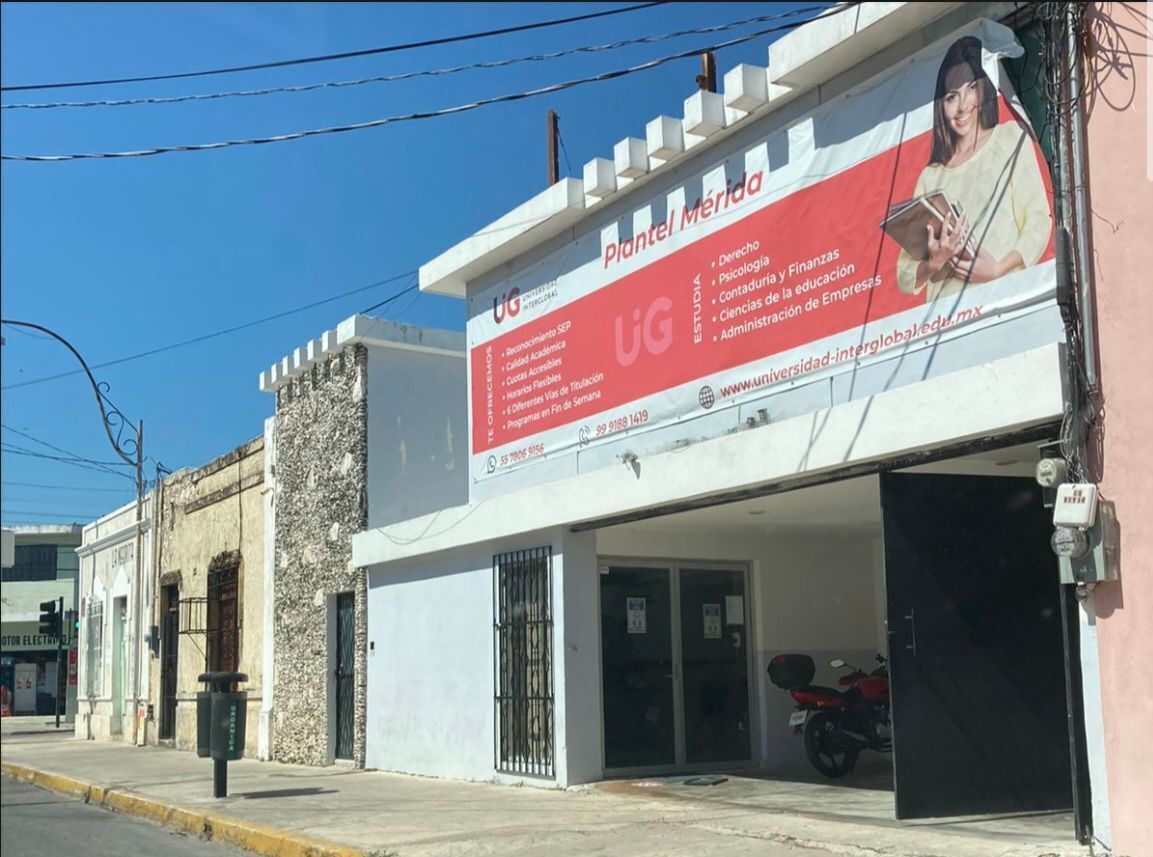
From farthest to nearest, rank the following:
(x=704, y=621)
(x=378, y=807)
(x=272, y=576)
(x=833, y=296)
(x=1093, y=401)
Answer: (x=272, y=576) < (x=704, y=621) < (x=378, y=807) < (x=833, y=296) < (x=1093, y=401)

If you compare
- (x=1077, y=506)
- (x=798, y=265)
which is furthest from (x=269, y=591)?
(x=1077, y=506)

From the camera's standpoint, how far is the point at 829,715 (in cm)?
1235

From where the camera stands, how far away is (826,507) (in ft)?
Answer: 39.4

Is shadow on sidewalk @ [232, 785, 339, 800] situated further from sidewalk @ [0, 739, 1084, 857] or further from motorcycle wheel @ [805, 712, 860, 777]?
motorcycle wheel @ [805, 712, 860, 777]

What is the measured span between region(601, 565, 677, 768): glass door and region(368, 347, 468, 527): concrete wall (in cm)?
511

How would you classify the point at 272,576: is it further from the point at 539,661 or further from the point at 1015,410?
the point at 1015,410

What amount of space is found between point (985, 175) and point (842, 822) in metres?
5.01

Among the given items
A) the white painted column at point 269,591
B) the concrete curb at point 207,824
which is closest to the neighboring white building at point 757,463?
the concrete curb at point 207,824

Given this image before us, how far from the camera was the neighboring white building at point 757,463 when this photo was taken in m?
8.85

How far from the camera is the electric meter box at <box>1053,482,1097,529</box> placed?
24.5ft

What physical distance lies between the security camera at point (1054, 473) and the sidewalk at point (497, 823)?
2318mm

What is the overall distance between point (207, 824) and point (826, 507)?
22.5 feet

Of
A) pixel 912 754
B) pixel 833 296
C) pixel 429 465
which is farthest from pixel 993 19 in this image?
pixel 429 465

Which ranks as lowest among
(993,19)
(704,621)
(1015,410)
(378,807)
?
(378,807)
